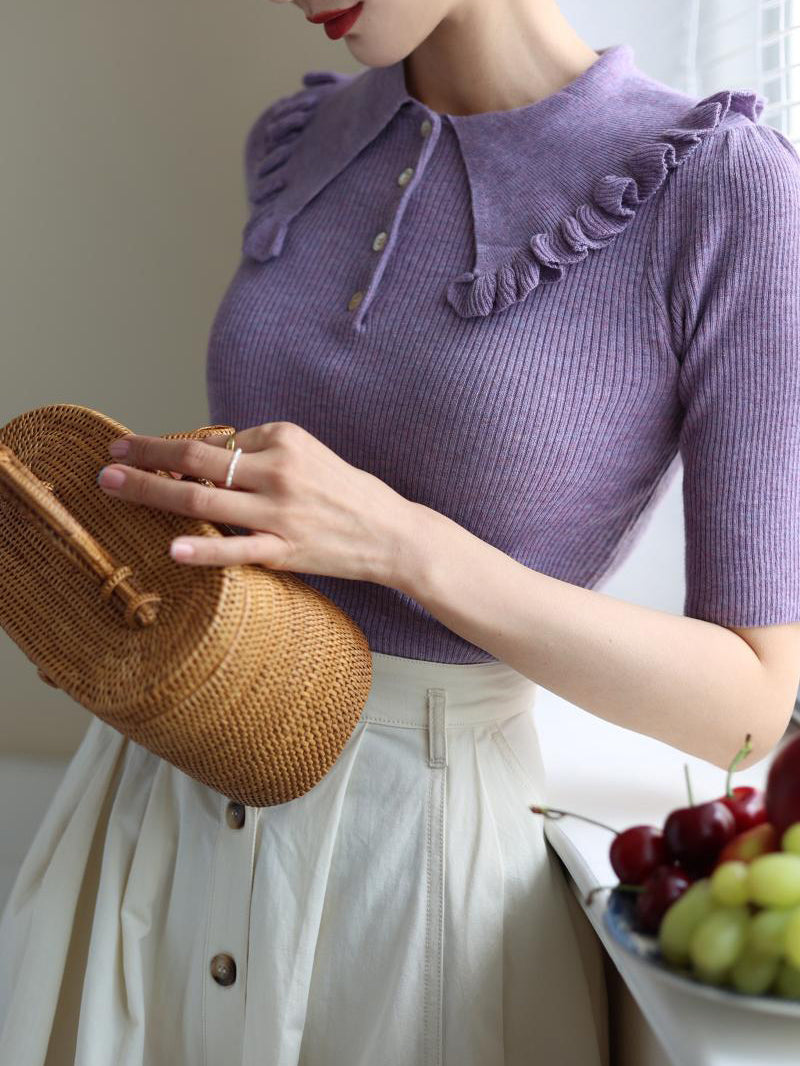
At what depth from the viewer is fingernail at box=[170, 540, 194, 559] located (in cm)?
66

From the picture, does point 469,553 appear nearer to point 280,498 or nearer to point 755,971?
A: point 280,498

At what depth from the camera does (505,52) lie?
39.2 inches

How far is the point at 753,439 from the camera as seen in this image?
2.63 ft

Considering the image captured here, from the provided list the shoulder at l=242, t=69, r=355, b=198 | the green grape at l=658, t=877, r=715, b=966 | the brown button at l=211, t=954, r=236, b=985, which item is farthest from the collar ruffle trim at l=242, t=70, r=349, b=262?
the green grape at l=658, t=877, r=715, b=966

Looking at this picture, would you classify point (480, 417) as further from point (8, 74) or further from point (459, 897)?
point (8, 74)

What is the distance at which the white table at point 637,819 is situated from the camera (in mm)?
564

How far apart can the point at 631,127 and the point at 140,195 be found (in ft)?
2.55

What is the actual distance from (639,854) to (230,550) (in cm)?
30

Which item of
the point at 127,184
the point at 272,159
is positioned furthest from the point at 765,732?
the point at 127,184

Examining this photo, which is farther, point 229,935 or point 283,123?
point 283,123

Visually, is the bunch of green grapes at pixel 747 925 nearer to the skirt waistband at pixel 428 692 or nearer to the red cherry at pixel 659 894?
the red cherry at pixel 659 894

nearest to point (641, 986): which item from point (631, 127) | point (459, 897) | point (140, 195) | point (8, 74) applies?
point (459, 897)

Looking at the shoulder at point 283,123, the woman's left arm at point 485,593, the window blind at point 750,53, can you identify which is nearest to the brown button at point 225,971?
the woman's left arm at point 485,593

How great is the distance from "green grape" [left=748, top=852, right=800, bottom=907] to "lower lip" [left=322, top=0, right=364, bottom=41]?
2.37 feet
